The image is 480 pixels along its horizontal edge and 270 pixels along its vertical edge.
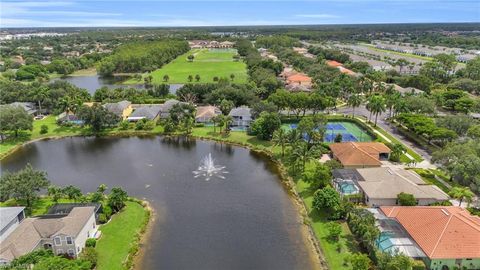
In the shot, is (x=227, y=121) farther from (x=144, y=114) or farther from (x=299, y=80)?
(x=299, y=80)

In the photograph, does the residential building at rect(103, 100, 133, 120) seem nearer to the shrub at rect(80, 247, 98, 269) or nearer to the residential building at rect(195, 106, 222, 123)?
the residential building at rect(195, 106, 222, 123)

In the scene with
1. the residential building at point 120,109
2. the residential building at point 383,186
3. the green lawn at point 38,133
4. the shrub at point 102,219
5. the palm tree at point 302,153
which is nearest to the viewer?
the shrub at point 102,219

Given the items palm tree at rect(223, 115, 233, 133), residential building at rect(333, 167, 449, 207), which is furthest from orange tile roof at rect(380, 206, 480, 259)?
palm tree at rect(223, 115, 233, 133)

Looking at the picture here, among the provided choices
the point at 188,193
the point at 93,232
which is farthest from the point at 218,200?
the point at 93,232

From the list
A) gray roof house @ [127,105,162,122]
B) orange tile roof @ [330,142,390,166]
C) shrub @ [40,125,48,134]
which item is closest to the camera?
orange tile roof @ [330,142,390,166]

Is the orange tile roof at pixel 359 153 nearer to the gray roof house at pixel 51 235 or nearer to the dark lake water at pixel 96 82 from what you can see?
the gray roof house at pixel 51 235

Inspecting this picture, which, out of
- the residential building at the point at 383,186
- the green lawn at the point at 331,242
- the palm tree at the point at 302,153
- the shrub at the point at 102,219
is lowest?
the green lawn at the point at 331,242

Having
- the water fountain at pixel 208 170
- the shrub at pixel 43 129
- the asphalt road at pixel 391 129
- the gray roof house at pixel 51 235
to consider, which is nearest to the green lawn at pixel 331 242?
the water fountain at pixel 208 170
